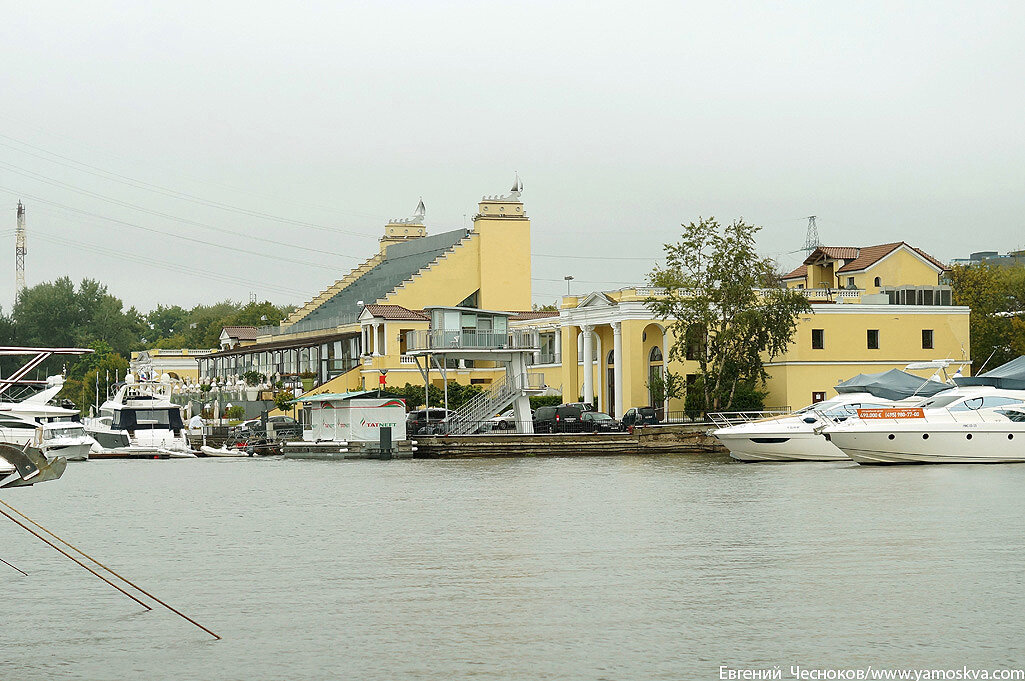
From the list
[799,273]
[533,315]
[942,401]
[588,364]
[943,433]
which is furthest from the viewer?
[533,315]

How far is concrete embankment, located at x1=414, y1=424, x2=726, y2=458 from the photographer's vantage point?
61062 millimetres

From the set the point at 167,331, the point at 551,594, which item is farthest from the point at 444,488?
the point at 167,331

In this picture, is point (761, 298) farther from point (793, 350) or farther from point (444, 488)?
point (444, 488)

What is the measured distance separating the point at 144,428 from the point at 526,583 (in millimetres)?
54973

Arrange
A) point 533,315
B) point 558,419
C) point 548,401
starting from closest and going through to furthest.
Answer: point 558,419, point 548,401, point 533,315

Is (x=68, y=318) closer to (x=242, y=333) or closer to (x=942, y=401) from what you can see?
(x=242, y=333)

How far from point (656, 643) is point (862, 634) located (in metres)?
2.58

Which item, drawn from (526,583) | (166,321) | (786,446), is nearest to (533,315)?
(786,446)

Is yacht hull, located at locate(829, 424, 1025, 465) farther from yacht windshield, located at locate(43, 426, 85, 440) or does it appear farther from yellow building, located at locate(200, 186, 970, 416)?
yacht windshield, located at locate(43, 426, 85, 440)

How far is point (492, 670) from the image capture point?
51.4 ft

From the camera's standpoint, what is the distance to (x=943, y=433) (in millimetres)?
48875

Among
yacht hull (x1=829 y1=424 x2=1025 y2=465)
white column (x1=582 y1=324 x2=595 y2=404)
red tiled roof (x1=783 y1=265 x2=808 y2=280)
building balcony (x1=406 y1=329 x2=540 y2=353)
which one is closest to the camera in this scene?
yacht hull (x1=829 y1=424 x2=1025 y2=465)

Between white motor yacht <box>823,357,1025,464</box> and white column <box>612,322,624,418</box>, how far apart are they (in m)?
26.1

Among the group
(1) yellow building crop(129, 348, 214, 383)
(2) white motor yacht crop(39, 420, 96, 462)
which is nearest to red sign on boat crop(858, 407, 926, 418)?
(2) white motor yacht crop(39, 420, 96, 462)
